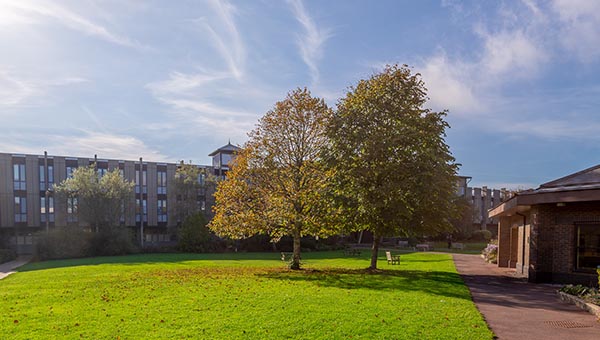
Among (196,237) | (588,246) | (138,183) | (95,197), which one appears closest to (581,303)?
(588,246)

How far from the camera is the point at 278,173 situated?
821 inches

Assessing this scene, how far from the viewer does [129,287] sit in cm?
1415

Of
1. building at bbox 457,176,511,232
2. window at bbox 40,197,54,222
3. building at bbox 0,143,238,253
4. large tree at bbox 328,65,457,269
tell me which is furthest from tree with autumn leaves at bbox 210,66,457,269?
building at bbox 457,176,511,232

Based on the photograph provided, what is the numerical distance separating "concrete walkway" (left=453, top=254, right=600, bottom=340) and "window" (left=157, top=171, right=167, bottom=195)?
45.2 metres

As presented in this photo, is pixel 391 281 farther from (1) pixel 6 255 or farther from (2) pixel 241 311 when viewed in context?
(1) pixel 6 255

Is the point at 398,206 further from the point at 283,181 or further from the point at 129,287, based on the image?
the point at 129,287

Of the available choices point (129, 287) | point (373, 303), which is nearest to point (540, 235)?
point (373, 303)

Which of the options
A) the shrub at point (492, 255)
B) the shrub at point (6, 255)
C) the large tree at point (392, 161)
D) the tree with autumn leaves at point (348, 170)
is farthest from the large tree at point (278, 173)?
the shrub at point (6, 255)

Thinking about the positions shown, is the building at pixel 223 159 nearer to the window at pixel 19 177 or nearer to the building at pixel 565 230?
the window at pixel 19 177

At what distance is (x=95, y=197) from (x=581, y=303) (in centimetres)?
4071

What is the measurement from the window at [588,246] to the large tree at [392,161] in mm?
4857

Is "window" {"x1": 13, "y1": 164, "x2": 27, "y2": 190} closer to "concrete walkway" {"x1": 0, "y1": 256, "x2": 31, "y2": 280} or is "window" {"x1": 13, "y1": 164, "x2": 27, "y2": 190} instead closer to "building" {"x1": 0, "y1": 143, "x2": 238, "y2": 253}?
"building" {"x1": 0, "y1": 143, "x2": 238, "y2": 253}

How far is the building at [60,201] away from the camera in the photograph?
46.5 m

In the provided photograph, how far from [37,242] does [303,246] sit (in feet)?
81.7
